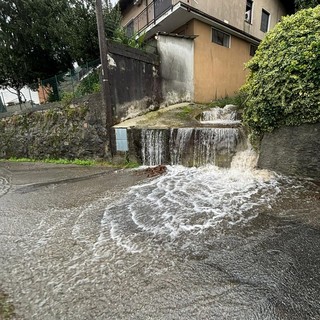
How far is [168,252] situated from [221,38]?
12.2m

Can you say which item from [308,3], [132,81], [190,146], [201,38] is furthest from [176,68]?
[308,3]

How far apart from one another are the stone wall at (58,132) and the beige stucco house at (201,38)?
3.85 metres

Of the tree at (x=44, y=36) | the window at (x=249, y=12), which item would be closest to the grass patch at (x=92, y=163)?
the tree at (x=44, y=36)

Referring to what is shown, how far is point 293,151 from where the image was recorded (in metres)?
4.97

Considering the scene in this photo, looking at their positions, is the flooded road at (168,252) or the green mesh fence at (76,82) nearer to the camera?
the flooded road at (168,252)

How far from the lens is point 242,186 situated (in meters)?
4.78

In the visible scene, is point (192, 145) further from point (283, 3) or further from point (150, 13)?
point (283, 3)

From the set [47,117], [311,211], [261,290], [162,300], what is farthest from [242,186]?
[47,117]

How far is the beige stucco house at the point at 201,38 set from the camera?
10102mm

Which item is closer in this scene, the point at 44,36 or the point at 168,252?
the point at 168,252

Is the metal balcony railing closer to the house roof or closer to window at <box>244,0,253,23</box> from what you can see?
the house roof

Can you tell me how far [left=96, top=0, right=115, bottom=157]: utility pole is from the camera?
7094 mm

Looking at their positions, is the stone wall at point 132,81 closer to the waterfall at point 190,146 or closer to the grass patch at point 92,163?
the grass patch at point 92,163

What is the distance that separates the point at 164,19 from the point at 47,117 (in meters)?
6.69
